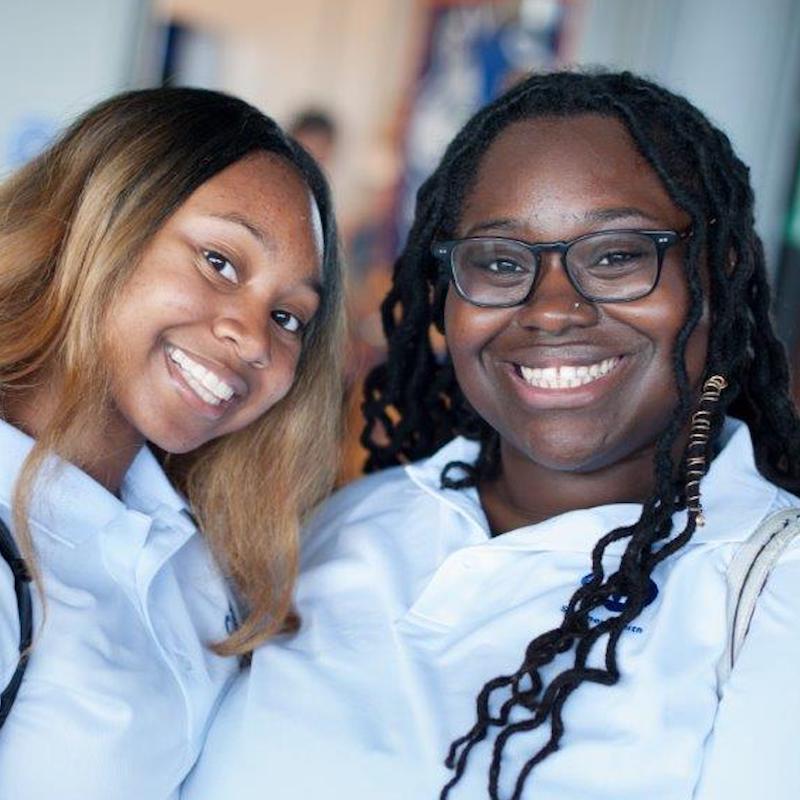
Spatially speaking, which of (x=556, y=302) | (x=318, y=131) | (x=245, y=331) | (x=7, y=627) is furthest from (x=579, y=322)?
(x=318, y=131)

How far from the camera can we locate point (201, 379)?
6.58 feet

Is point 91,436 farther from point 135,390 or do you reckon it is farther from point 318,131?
point 318,131

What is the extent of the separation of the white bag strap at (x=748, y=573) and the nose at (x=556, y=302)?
45 centimetres

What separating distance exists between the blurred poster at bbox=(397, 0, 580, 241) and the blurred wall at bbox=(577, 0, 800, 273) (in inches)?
35.4

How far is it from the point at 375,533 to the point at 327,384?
1.20 feet

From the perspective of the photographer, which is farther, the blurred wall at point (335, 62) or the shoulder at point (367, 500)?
the blurred wall at point (335, 62)

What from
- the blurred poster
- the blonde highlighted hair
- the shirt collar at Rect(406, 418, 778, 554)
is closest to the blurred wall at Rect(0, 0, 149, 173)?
the blurred poster

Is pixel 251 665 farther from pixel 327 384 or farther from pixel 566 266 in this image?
pixel 566 266

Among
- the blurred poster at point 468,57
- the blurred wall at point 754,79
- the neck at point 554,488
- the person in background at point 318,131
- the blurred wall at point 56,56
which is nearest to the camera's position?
the neck at point 554,488

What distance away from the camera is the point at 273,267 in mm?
2070

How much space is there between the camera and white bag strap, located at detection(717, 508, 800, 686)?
66.8 inches

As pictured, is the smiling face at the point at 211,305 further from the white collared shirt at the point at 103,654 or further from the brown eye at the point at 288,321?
the white collared shirt at the point at 103,654

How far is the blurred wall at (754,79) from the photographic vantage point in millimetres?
4520

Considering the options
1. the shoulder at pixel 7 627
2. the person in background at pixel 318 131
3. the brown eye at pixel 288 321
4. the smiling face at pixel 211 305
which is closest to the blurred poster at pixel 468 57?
the person in background at pixel 318 131
